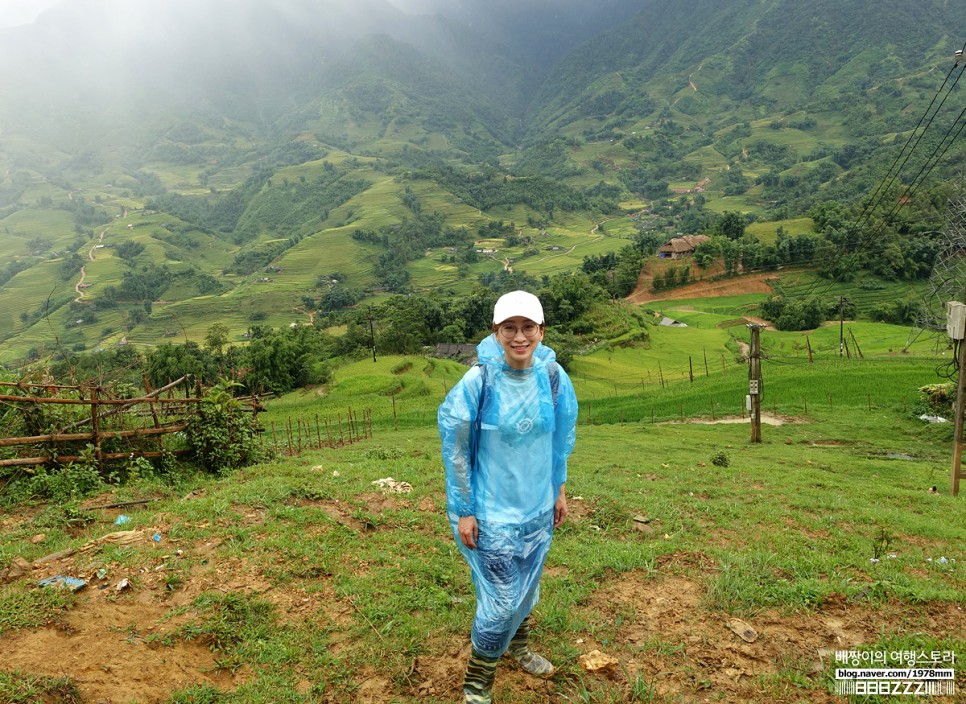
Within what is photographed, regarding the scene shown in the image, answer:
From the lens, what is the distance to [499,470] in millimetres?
2857

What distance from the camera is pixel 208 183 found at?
187250mm

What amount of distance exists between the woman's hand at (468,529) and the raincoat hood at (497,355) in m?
0.86

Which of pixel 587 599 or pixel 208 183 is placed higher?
pixel 208 183

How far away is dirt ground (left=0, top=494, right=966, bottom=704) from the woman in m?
0.60

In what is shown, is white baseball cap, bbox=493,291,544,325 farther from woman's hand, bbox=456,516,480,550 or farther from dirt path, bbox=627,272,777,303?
dirt path, bbox=627,272,777,303

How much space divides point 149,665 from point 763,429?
62.8 ft

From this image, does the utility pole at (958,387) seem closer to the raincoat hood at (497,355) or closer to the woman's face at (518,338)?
the raincoat hood at (497,355)

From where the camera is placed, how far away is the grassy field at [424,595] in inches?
123

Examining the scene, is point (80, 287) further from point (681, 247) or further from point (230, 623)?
point (230, 623)

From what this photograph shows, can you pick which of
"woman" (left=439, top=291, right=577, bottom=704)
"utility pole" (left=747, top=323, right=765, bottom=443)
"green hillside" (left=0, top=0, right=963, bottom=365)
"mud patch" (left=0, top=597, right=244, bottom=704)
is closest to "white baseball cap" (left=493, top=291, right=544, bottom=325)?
"woman" (left=439, top=291, right=577, bottom=704)

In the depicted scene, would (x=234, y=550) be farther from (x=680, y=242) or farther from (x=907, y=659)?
(x=680, y=242)

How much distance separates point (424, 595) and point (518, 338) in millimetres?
2568

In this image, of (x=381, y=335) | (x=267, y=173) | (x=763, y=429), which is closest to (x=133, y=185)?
(x=267, y=173)

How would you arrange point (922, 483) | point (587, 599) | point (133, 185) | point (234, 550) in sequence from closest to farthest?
point (587, 599)
point (234, 550)
point (922, 483)
point (133, 185)
